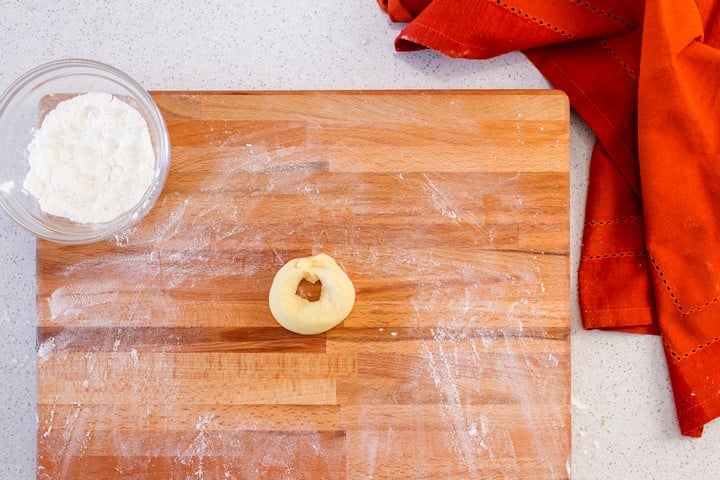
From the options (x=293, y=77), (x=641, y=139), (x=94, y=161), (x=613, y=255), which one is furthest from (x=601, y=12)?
(x=94, y=161)

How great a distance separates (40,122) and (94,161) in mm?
148

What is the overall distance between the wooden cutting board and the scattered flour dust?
0.06m

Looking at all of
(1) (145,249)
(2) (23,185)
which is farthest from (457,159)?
(2) (23,185)

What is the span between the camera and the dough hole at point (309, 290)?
3.14ft

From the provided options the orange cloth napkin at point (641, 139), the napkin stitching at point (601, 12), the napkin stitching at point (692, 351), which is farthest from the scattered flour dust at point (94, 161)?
the napkin stitching at point (692, 351)

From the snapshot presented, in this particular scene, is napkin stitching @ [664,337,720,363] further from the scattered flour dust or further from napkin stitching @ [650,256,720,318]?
the scattered flour dust

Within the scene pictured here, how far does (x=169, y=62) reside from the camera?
1028mm

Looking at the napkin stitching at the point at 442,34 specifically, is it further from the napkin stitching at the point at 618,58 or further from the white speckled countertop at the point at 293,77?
the napkin stitching at the point at 618,58

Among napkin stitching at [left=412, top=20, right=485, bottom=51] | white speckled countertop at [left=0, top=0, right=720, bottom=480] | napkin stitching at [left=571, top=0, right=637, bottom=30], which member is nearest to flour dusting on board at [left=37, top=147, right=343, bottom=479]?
white speckled countertop at [left=0, top=0, right=720, bottom=480]

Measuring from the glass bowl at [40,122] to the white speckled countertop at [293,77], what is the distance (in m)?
0.07

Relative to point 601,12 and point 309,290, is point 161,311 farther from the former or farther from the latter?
point 601,12

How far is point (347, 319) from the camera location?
95 cm

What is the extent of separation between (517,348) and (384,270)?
0.25 m

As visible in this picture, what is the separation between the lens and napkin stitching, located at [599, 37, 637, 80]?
97 centimetres
